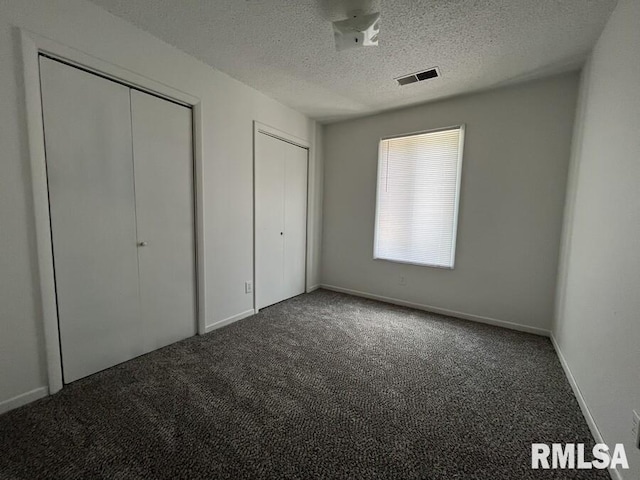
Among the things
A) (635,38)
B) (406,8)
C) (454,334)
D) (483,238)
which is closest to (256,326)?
(454,334)

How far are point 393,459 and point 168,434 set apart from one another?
1.22 m

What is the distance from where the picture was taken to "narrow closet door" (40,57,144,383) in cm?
172

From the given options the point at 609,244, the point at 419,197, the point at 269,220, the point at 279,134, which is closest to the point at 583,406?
the point at 609,244

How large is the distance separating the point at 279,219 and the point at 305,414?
2380 millimetres

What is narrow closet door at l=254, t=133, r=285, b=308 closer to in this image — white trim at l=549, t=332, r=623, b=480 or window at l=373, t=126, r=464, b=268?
window at l=373, t=126, r=464, b=268

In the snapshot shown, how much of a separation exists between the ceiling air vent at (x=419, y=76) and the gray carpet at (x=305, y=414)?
8.61 feet

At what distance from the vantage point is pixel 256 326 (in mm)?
2854

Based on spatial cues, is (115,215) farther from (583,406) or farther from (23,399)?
(583,406)

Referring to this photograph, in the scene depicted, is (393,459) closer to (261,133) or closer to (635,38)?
(635,38)

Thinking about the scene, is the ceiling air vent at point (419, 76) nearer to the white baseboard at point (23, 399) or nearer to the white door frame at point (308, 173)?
the white door frame at point (308, 173)

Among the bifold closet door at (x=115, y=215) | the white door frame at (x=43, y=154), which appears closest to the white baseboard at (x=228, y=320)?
the bifold closet door at (x=115, y=215)

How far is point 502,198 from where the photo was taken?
2.85 meters

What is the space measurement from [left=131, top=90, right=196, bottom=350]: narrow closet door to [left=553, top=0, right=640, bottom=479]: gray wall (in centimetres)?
303

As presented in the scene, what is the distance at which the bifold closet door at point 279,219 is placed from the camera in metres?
3.20
